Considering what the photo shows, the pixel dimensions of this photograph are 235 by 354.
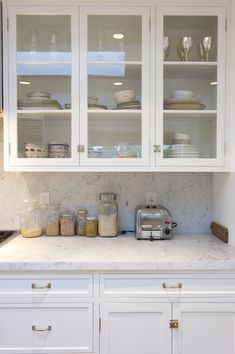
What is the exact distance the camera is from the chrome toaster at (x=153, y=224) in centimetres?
193

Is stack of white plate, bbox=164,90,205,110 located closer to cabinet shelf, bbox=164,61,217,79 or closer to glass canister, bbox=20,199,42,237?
cabinet shelf, bbox=164,61,217,79

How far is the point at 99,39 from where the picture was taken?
1.87m

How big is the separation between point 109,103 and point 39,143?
51 centimetres

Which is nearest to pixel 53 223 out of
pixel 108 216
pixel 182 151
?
pixel 108 216

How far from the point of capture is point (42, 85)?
1.92 m

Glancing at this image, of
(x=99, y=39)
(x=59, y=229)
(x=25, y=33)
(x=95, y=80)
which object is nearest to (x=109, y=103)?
(x=95, y=80)

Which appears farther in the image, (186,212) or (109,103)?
(186,212)

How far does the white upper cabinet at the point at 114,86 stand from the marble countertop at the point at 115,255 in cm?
47

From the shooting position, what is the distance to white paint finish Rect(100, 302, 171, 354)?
1.57 m

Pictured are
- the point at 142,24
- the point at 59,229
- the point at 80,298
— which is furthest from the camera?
the point at 59,229

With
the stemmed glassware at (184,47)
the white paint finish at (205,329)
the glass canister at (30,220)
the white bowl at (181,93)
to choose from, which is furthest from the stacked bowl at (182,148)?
the glass canister at (30,220)

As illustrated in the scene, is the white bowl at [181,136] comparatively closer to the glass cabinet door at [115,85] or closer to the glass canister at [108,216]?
the glass cabinet door at [115,85]

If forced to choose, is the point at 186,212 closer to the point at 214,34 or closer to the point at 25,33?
the point at 214,34

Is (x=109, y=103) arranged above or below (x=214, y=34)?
below
